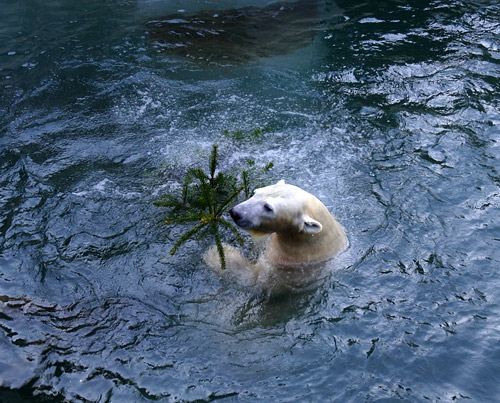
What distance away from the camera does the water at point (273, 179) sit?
4.82 m

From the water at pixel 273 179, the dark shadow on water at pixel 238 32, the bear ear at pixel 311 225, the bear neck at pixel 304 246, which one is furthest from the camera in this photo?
the dark shadow on water at pixel 238 32

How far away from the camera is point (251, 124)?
27.4 feet

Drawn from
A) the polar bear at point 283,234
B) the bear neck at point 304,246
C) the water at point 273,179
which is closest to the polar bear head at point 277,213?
the polar bear at point 283,234

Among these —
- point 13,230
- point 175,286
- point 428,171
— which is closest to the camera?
point 175,286

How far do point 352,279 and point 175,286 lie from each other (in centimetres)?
190

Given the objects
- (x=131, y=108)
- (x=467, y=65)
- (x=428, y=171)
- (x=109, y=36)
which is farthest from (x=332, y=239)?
(x=109, y=36)

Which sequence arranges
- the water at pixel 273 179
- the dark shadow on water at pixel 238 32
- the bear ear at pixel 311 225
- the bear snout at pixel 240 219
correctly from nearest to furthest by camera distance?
1. the water at pixel 273 179
2. the bear snout at pixel 240 219
3. the bear ear at pixel 311 225
4. the dark shadow on water at pixel 238 32

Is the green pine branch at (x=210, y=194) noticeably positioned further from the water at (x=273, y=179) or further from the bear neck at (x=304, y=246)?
the bear neck at (x=304, y=246)

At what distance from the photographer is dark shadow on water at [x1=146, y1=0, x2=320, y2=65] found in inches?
415

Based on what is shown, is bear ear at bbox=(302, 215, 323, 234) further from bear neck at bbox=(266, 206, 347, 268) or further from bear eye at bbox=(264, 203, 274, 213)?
bear eye at bbox=(264, 203, 274, 213)

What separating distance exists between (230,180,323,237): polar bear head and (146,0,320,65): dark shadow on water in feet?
17.9

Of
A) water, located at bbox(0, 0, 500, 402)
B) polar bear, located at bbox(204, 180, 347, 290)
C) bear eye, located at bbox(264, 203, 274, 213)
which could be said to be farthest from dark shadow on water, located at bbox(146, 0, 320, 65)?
bear eye, located at bbox(264, 203, 274, 213)

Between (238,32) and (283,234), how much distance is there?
7093 millimetres

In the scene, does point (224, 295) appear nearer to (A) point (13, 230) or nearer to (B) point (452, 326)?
(B) point (452, 326)
